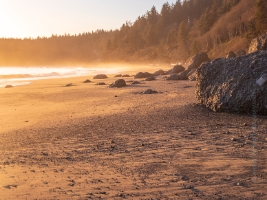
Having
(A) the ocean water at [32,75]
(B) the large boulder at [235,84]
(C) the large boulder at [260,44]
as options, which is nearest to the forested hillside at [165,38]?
(A) the ocean water at [32,75]

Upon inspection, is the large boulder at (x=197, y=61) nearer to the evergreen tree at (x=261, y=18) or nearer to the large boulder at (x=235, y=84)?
the large boulder at (x=235, y=84)

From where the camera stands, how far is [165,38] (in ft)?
330

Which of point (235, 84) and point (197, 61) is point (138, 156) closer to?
point (235, 84)

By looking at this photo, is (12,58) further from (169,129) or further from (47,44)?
(169,129)

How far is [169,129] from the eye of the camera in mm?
7344

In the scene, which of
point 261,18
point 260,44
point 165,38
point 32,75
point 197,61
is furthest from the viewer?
point 165,38

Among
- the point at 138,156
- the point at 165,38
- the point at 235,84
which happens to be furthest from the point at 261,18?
the point at 165,38

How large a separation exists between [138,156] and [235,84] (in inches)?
159

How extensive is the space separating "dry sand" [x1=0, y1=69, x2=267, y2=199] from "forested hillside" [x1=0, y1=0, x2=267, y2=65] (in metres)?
42.0

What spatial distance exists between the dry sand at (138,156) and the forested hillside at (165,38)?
42.0m

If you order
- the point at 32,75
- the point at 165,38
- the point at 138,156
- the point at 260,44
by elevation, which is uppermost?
the point at 165,38

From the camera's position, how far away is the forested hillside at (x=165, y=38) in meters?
62.2

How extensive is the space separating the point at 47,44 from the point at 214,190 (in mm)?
197983

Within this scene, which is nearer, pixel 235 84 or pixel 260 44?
pixel 235 84
